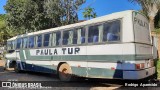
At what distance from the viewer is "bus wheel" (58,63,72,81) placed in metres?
13.4

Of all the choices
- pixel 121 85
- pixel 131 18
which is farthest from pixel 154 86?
pixel 131 18

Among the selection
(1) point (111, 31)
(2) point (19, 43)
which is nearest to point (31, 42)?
(2) point (19, 43)

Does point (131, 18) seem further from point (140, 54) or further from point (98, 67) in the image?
point (98, 67)

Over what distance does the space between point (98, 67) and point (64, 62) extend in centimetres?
296

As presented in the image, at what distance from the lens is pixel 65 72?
44.7ft

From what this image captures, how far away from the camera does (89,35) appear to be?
11945 millimetres

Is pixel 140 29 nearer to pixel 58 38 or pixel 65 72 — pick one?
pixel 65 72

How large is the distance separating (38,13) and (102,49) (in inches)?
798

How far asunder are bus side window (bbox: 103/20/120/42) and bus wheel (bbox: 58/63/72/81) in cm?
309

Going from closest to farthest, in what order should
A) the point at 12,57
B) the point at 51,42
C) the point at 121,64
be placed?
the point at 121,64 < the point at 51,42 < the point at 12,57

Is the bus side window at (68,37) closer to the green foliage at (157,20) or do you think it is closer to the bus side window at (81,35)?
the bus side window at (81,35)

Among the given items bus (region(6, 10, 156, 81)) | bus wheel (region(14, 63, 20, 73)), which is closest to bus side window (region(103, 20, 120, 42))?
bus (region(6, 10, 156, 81))

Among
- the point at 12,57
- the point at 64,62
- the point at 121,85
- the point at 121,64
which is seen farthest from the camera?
the point at 12,57

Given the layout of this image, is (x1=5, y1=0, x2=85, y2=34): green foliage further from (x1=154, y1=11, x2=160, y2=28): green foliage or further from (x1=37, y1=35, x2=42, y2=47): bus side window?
(x1=37, y1=35, x2=42, y2=47): bus side window
